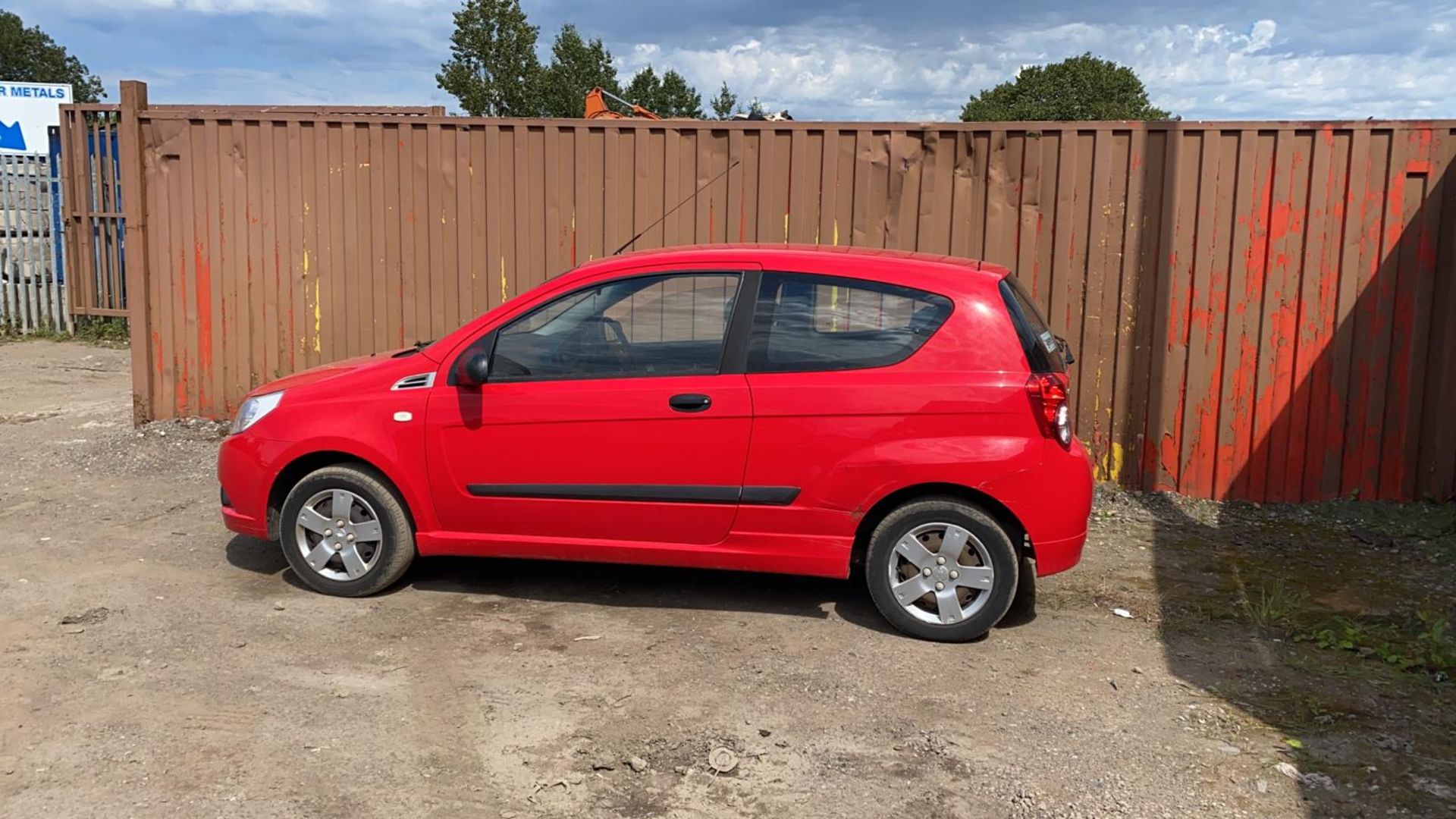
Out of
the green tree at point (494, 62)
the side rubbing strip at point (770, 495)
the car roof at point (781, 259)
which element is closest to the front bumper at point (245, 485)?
the car roof at point (781, 259)

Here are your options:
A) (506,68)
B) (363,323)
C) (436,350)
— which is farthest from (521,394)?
(506,68)

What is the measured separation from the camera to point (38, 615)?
16.9 feet

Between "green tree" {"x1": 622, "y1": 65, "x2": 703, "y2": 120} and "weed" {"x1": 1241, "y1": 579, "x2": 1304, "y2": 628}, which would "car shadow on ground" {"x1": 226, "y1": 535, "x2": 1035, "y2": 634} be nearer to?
"weed" {"x1": 1241, "y1": 579, "x2": 1304, "y2": 628}

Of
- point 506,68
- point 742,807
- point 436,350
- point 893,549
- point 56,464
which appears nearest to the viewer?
point 742,807

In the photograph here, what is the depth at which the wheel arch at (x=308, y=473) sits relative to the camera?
17.6ft

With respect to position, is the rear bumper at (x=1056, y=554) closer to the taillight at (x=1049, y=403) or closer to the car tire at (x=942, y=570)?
the car tire at (x=942, y=570)

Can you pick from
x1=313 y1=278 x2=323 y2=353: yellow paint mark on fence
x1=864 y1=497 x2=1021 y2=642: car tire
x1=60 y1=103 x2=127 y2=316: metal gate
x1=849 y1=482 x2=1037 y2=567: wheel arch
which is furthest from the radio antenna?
x1=60 y1=103 x2=127 y2=316: metal gate

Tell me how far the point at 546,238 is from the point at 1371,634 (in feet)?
18.7

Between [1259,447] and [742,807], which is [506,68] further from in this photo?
[742,807]

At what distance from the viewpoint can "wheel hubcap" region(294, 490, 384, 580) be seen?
5.39 m

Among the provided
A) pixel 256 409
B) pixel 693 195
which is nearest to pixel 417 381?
pixel 256 409

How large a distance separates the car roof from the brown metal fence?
251 centimetres

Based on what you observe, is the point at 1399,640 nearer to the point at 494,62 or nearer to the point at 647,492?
the point at 647,492

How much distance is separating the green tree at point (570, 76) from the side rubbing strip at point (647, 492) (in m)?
32.7
